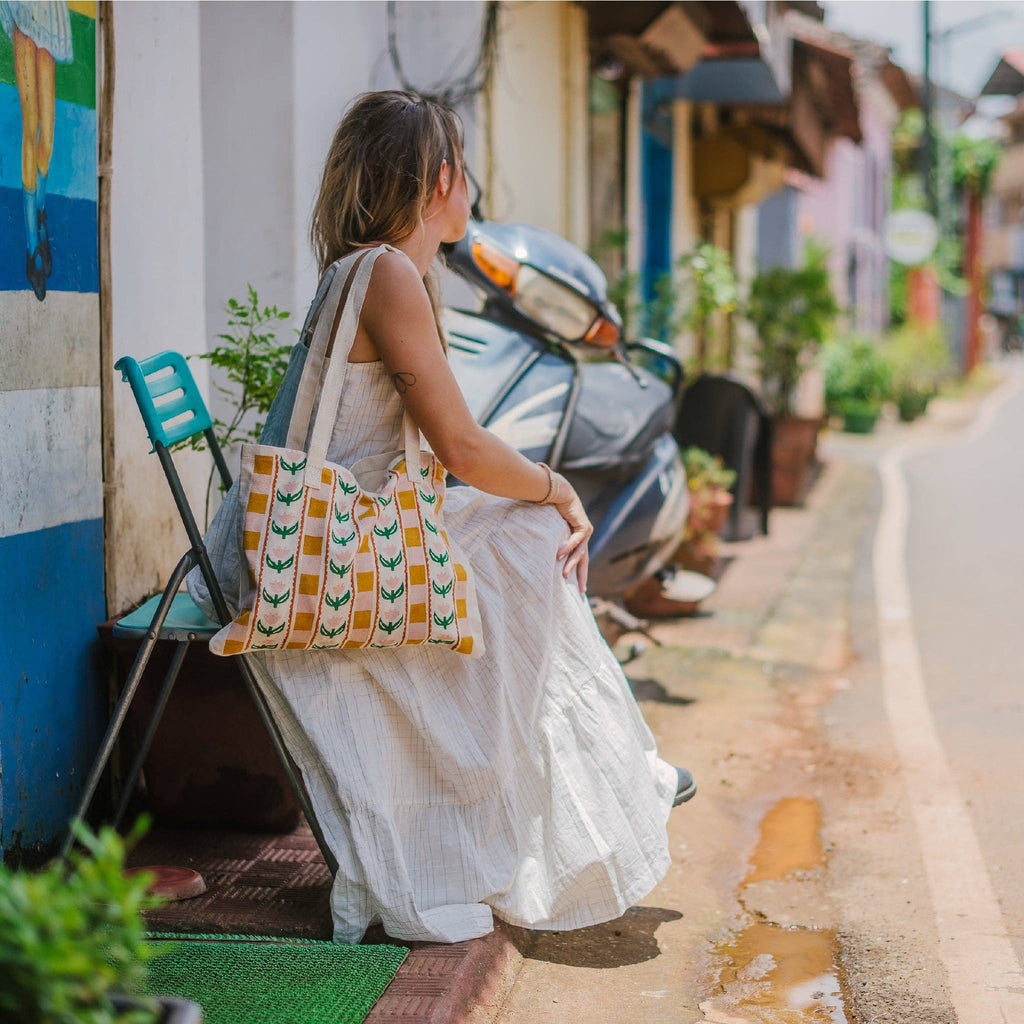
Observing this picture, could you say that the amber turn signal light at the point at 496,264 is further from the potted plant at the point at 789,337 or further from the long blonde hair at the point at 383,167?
the potted plant at the point at 789,337

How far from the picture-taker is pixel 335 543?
266 centimetres

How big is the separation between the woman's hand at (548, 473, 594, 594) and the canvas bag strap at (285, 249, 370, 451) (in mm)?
633

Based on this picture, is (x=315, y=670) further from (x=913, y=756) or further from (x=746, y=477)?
(x=746, y=477)

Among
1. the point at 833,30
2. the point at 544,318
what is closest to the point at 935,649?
the point at 544,318

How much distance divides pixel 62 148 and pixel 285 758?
4.96 ft

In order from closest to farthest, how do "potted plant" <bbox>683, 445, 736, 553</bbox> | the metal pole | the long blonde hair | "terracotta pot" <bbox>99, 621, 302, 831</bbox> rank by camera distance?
the long blonde hair, "terracotta pot" <bbox>99, 621, 302, 831</bbox>, "potted plant" <bbox>683, 445, 736, 553</bbox>, the metal pole

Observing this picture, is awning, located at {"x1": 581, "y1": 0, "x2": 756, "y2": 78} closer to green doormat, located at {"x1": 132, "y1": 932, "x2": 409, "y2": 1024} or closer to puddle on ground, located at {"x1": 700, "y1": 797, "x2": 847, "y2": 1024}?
puddle on ground, located at {"x1": 700, "y1": 797, "x2": 847, "y2": 1024}

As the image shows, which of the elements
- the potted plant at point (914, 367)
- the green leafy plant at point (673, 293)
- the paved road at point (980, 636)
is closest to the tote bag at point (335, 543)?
the paved road at point (980, 636)

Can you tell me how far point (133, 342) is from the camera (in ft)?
12.0

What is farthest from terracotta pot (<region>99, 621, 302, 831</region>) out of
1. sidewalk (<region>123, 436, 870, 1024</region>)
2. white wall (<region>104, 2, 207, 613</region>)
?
white wall (<region>104, 2, 207, 613</region>)

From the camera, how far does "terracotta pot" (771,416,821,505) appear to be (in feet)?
36.8

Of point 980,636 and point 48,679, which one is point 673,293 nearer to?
point 980,636

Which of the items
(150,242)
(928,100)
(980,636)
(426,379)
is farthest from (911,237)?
(426,379)

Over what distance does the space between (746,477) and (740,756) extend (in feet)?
11.3
